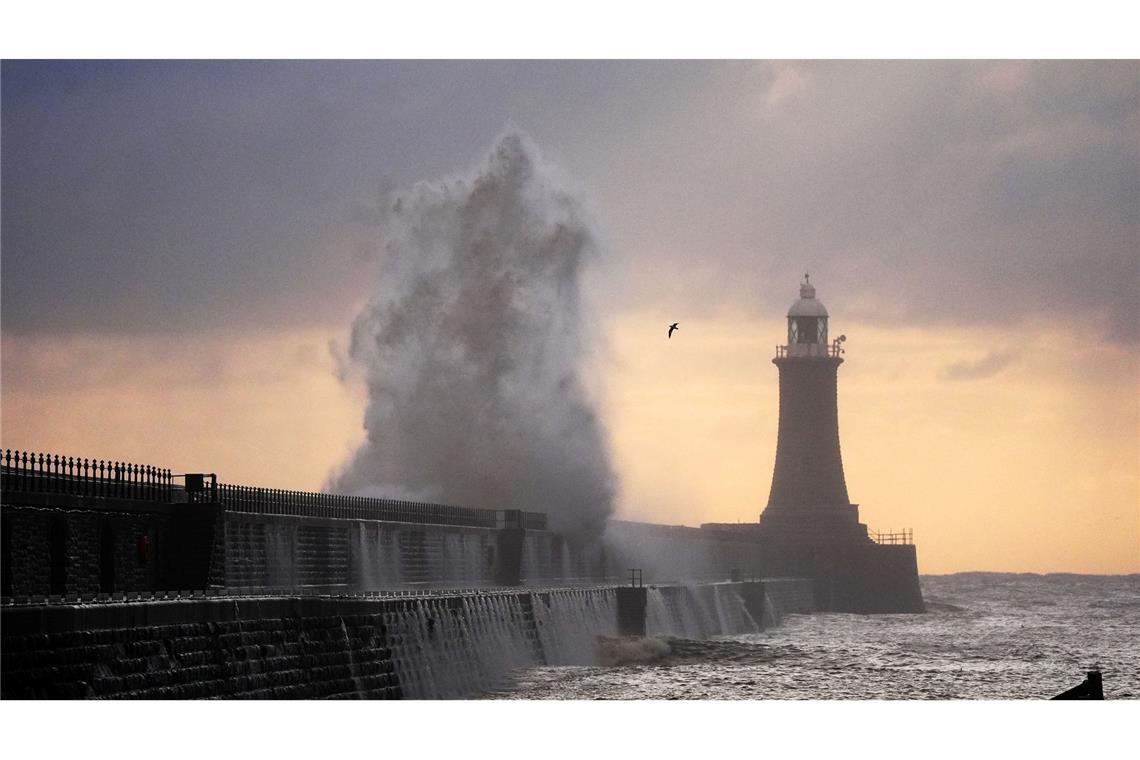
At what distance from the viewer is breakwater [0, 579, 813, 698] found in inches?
776

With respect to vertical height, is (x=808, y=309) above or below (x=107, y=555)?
above

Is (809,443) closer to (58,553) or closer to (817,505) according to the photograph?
(817,505)

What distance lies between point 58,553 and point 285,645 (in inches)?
264

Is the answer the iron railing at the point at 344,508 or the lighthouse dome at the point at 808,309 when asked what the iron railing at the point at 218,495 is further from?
the lighthouse dome at the point at 808,309

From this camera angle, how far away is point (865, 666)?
47.7m

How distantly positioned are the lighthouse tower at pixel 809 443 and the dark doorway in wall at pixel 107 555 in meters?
53.2

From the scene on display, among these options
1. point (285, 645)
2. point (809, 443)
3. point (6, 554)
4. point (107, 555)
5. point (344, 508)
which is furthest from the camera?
point (809, 443)

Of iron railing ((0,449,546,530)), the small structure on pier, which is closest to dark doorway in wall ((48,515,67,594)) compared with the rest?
iron railing ((0,449,546,530))

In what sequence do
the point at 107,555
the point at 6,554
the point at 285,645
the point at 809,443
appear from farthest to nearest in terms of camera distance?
the point at 809,443
the point at 107,555
the point at 6,554
the point at 285,645

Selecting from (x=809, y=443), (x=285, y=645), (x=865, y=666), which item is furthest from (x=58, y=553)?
(x=809, y=443)

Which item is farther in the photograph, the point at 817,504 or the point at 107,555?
the point at 817,504

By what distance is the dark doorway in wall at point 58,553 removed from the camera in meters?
30.2

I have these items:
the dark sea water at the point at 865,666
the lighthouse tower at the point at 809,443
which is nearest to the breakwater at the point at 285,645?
the dark sea water at the point at 865,666

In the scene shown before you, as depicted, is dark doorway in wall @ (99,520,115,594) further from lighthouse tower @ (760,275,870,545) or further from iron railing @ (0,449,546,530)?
lighthouse tower @ (760,275,870,545)
